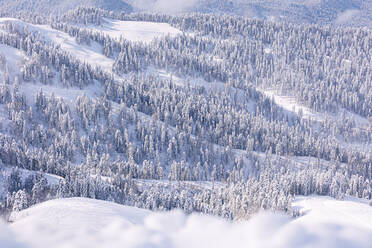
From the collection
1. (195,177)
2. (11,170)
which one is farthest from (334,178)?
(11,170)

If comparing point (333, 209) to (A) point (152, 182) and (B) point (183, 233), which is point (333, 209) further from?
(B) point (183, 233)

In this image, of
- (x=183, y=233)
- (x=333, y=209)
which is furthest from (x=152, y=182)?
(x=183, y=233)

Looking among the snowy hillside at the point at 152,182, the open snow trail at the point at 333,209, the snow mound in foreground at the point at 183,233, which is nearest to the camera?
the snow mound in foreground at the point at 183,233

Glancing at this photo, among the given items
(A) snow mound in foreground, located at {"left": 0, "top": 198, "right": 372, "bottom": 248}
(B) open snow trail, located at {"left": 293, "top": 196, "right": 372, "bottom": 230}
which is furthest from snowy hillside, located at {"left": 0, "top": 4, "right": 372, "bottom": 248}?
(B) open snow trail, located at {"left": 293, "top": 196, "right": 372, "bottom": 230}

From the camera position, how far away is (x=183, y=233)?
33281 millimetres

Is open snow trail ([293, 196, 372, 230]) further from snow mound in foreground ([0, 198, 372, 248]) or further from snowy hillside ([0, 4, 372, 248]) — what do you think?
snow mound in foreground ([0, 198, 372, 248])

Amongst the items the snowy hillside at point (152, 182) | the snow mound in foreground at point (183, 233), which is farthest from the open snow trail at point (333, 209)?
the snow mound in foreground at point (183, 233)

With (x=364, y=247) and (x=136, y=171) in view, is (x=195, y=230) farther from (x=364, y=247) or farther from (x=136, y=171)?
(x=136, y=171)

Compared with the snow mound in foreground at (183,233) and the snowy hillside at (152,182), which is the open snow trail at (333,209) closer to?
the snowy hillside at (152,182)

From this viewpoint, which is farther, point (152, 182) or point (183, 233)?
point (152, 182)

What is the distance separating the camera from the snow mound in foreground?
2770 centimetres

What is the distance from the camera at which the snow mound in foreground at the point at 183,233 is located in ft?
90.9

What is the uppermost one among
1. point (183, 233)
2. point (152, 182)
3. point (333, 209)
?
point (183, 233)

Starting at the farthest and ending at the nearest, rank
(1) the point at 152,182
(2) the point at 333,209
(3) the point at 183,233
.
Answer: (1) the point at 152,182 < (2) the point at 333,209 < (3) the point at 183,233
